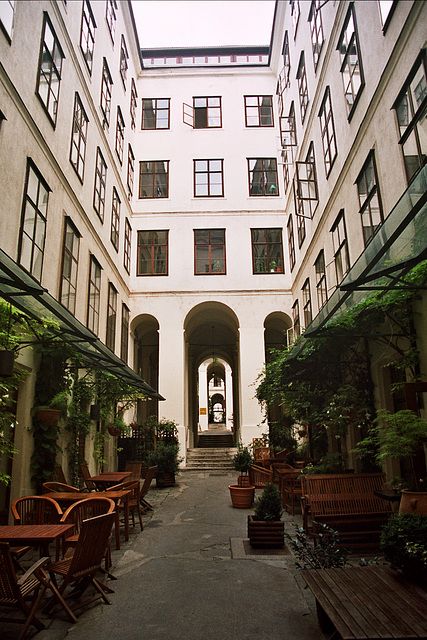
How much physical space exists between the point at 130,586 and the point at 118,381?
840cm

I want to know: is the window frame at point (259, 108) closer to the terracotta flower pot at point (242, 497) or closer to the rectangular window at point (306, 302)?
the rectangular window at point (306, 302)

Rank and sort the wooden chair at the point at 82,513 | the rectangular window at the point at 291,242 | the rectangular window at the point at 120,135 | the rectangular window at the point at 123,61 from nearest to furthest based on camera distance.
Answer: the wooden chair at the point at 82,513 < the rectangular window at the point at 120,135 < the rectangular window at the point at 123,61 < the rectangular window at the point at 291,242

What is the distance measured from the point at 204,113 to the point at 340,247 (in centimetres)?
1469

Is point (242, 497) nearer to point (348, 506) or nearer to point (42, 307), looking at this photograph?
point (348, 506)

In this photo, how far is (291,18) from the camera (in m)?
18.1

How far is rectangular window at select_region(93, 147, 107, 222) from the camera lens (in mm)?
14820

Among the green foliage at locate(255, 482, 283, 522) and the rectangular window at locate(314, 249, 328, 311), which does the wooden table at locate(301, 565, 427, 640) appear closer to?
the green foliage at locate(255, 482, 283, 522)

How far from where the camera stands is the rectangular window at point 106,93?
15.9m

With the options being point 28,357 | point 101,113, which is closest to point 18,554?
point 28,357

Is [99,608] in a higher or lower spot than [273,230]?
lower

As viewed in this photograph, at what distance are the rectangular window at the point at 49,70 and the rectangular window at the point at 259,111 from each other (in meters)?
13.4

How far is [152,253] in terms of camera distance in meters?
21.1

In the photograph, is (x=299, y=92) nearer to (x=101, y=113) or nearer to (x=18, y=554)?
(x=101, y=113)

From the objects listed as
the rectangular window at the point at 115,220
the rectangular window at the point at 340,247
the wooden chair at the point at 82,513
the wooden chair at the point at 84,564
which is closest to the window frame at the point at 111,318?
the rectangular window at the point at 115,220
